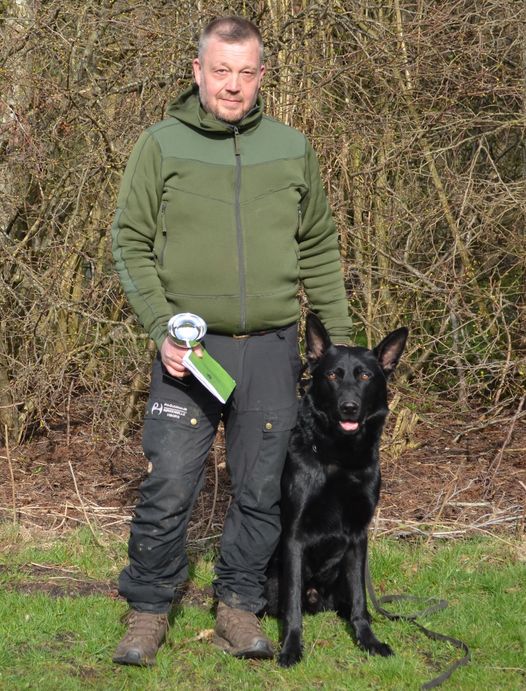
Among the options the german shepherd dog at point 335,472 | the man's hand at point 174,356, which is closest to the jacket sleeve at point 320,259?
the german shepherd dog at point 335,472

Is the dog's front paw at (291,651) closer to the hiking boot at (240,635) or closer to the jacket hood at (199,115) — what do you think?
the hiking boot at (240,635)

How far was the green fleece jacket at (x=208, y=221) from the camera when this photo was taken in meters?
3.45

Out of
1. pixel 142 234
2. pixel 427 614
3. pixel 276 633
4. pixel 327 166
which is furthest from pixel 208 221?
pixel 327 166

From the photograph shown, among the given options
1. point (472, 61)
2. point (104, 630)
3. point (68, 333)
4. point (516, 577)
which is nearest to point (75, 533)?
point (104, 630)

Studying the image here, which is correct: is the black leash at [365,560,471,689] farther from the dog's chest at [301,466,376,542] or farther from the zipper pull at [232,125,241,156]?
the zipper pull at [232,125,241,156]

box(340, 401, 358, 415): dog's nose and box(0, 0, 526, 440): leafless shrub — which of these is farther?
box(0, 0, 526, 440): leafless shrub

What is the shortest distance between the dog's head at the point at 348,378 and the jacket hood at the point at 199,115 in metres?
0.83

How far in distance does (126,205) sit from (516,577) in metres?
2.54

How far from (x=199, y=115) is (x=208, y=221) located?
40 cm

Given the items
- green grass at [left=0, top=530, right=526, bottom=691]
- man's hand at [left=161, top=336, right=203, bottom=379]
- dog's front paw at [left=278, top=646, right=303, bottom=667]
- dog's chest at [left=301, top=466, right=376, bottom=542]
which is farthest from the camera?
dog's chest at [left=301, top=466, right=376, bottom=542]

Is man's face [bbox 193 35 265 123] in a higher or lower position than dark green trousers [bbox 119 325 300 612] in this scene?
higher

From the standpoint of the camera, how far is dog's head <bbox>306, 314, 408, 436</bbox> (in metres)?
3.80

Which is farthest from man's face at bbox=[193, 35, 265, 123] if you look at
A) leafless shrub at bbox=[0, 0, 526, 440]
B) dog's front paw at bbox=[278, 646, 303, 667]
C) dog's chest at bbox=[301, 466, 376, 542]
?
leafless shrub at bbox=[0, 0, 526, 440]

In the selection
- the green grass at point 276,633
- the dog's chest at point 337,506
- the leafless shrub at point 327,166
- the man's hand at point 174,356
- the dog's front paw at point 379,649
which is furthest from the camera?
the leafless shrub at point 327,166
